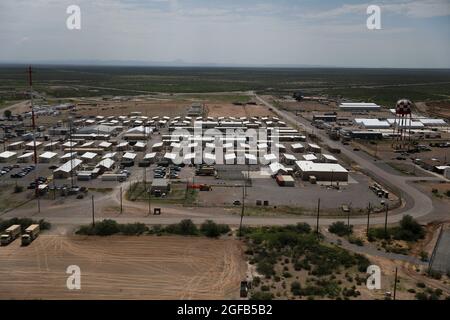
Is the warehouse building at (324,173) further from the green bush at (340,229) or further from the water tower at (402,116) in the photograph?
the water tower at (402,116)

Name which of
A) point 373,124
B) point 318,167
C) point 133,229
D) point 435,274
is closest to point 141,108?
point 373,124

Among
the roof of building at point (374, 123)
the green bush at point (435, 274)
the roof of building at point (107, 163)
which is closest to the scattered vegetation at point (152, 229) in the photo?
the green bush at point (435, 274)

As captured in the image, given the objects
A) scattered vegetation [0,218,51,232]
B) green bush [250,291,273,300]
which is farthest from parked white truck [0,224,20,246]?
green bush [250,291,273,300]

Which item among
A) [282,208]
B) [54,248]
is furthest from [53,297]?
[282,208]

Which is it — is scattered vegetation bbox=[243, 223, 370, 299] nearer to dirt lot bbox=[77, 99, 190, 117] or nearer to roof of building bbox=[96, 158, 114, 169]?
roof of building bbox=[96, 158, 114, 169]

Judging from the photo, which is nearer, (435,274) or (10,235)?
(435,274)

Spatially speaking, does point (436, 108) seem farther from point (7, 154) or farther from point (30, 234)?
point (30, 234)
